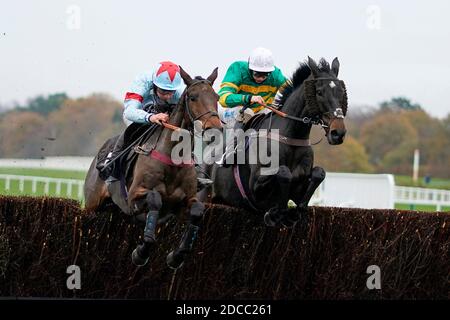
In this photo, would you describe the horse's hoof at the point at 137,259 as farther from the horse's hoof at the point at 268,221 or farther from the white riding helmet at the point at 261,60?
the white riding helmet at the point at 261,60

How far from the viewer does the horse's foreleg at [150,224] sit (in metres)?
6.98

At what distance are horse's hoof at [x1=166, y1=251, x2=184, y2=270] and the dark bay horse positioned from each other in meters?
0.95

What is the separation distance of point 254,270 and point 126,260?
3.69 ft

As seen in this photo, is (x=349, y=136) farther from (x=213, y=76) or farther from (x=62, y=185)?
(x=213, y=76)

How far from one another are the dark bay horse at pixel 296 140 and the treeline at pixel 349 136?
1219cm

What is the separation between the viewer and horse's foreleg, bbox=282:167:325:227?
7.76 metres

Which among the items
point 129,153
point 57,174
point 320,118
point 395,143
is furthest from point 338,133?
point 395,143

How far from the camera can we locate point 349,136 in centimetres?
3928

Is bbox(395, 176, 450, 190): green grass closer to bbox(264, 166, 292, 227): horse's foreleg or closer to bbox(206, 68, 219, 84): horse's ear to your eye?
bbox(264, 166, 292, 227): horse's foreleg

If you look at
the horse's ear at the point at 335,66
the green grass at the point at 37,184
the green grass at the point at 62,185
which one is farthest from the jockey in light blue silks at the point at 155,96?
the green grass at the point at 37,184

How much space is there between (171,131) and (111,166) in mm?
852

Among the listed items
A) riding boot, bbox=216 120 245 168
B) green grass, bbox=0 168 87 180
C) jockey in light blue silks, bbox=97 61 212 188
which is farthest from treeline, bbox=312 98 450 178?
jockey in light blue silks, bbox=97 61 212 188
